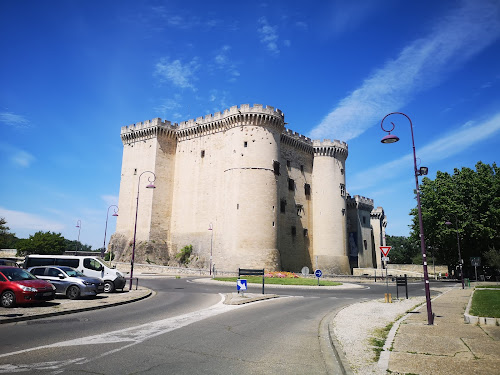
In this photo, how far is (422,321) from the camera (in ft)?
38.8

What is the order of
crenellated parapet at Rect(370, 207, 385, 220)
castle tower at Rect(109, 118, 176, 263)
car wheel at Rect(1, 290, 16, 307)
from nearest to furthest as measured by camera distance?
car wheel at Rect(1, 290, 16, 307) < castle tower at Rect(109, 118, 176, 263) < crenellated parapet at Rect(370, 207, 385, 220)

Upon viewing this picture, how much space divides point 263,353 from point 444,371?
3341 mm

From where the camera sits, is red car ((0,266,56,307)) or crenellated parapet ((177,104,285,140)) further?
crenellated parapet ((177,104,285,140))

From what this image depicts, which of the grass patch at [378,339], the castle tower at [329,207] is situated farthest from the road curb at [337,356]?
the castle tower at [329,207]

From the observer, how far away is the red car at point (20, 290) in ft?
42.6

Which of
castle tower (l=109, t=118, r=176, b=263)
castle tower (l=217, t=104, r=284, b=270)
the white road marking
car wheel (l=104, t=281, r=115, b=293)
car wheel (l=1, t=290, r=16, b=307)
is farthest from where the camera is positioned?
castle tower (l=109, t=118, r=176, b=263)

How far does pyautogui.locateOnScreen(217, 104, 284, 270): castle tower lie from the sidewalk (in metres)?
33.5

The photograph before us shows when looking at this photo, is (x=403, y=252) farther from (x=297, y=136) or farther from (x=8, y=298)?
(x=8, y=298)

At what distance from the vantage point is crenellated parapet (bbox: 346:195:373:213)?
69500mm

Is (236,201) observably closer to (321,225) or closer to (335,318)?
(321,225)

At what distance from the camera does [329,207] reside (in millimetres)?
57062

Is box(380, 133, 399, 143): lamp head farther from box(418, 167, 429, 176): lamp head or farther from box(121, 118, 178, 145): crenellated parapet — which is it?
box(121, 118, 178, 145): crenellated parapet

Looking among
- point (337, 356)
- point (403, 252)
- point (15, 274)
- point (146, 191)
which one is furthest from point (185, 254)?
point (403, 252)

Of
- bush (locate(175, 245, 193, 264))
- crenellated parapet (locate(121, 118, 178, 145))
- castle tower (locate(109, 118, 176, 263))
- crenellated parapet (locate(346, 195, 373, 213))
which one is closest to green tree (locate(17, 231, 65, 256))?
castle tower (locate(109, 118, 176, 263))
